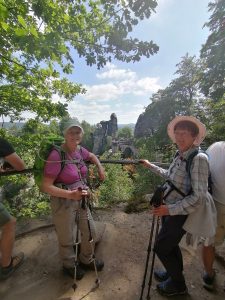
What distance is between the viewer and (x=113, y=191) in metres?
20.0

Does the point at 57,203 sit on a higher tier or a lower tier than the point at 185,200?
lower

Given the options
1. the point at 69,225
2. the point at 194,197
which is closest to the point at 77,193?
the point at 69,225

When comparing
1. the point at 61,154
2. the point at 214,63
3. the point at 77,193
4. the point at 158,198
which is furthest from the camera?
the point at 214,63

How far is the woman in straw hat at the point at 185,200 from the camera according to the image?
270cm

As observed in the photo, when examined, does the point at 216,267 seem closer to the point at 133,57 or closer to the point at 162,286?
the point at 162,286

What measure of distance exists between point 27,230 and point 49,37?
3.54m

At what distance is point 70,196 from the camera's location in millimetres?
3059

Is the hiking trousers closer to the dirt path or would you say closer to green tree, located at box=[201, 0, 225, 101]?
the dirt path

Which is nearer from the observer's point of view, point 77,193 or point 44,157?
point 77,193

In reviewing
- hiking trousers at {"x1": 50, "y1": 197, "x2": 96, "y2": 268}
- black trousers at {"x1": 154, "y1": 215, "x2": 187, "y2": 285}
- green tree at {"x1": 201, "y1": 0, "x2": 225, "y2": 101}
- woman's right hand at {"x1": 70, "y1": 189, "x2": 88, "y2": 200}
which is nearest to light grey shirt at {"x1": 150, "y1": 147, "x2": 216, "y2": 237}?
black trousers at {"x1": 154, "y1": 215, "x2": 187, "y2": 285}

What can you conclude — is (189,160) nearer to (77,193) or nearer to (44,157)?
(77,193)

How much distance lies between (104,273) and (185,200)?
6.15 ft

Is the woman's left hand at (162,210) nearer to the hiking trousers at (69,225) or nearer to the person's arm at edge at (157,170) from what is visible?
the person's arm at edge at (157,170)

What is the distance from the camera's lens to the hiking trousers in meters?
3.38
